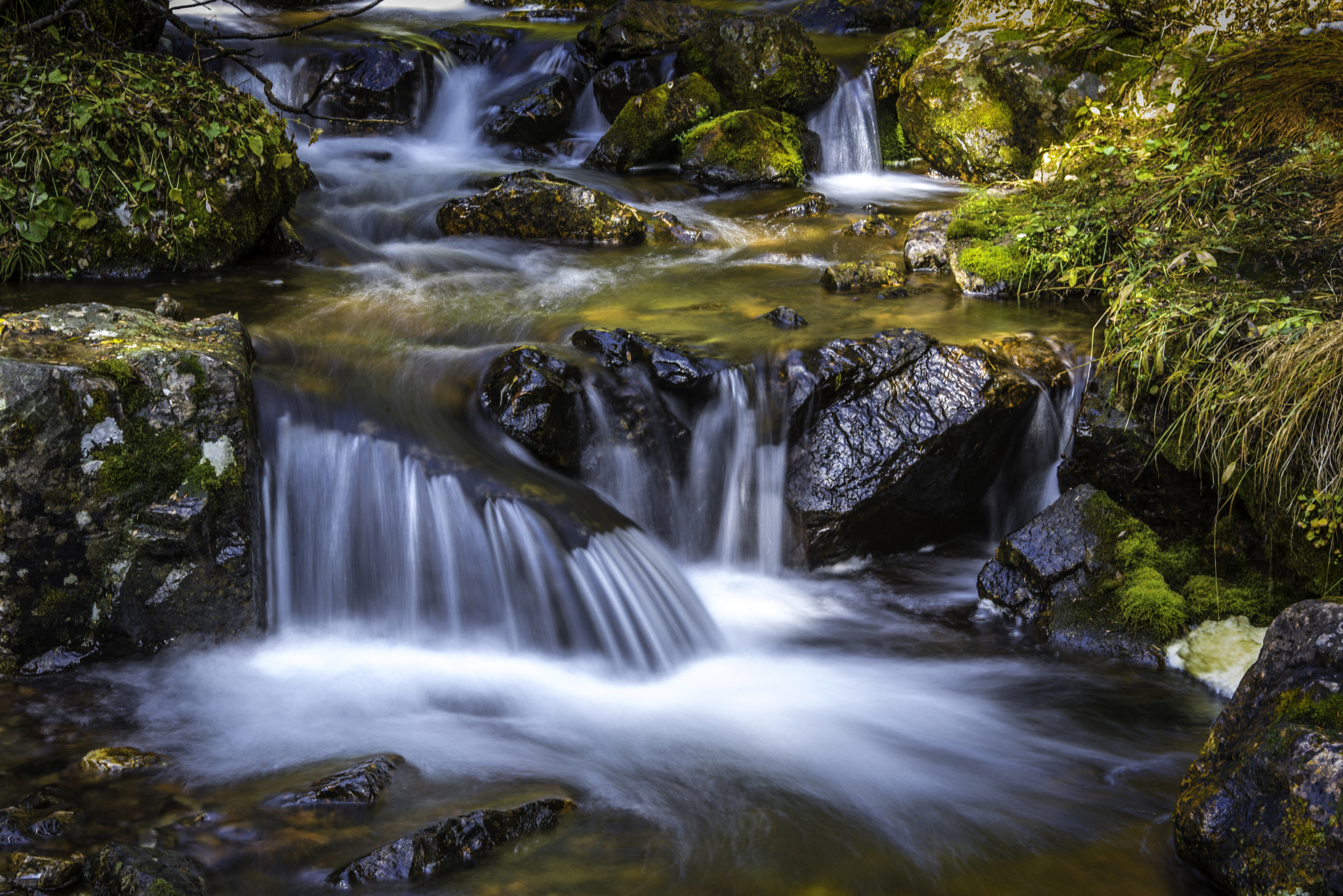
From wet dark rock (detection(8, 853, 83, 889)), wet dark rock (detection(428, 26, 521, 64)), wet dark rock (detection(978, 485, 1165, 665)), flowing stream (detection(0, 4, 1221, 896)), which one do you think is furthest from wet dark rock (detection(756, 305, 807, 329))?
wet dark rock (detection(428, 26, 521, 64))

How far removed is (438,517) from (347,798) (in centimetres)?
183

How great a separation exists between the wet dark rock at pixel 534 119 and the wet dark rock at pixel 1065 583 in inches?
327

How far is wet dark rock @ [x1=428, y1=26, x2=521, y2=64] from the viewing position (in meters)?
12.4

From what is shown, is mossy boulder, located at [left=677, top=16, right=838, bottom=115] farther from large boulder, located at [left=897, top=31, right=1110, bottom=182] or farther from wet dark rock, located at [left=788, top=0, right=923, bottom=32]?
wet dark rock, located at [left=788, top=0, right=923, bottom=32]

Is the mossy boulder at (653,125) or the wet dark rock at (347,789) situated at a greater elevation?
the mossy boulder at (653,125)

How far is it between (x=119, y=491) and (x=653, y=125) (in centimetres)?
785

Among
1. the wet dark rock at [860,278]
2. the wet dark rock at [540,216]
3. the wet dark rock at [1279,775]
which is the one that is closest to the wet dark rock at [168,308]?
the wet dark rock at [540,216]

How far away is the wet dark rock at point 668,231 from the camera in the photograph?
28.3ft

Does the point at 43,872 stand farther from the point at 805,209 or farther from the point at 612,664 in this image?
the point at 805,209

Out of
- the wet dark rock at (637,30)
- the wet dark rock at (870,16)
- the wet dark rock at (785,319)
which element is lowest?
the wet dark rock at (785,319)

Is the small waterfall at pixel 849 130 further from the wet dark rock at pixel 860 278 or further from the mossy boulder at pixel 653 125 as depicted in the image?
the wet dark rock at pixel 860 278

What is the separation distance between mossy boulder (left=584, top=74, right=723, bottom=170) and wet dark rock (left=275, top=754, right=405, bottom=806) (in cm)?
850

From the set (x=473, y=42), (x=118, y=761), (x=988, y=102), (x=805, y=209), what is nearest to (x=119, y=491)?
(x=118, y=761)

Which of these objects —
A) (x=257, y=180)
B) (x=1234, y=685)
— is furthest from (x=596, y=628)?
(x=257, y=180)
